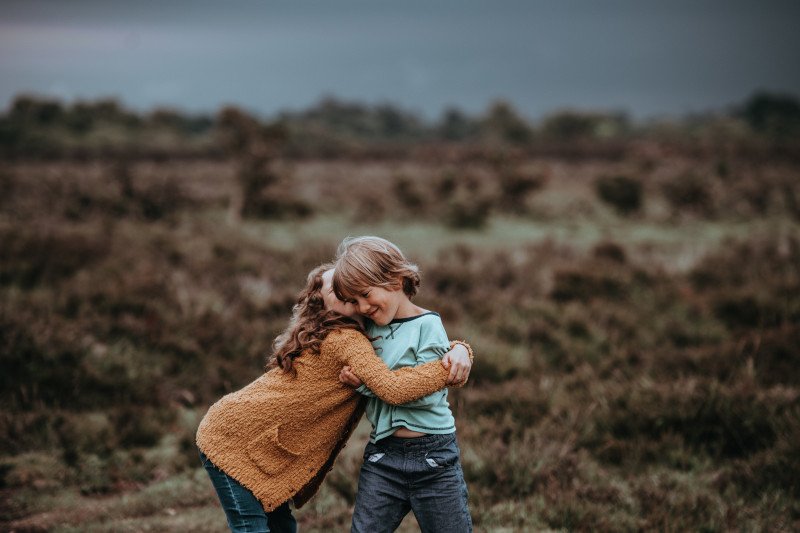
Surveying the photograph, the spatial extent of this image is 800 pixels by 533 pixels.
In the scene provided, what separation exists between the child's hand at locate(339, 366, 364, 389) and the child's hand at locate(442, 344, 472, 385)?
36 cm

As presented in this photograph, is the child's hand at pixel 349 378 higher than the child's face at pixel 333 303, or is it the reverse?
the child's face at pixel 333 303

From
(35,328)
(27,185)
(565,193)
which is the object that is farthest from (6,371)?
(565,193)

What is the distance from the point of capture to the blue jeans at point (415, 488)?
2623mm

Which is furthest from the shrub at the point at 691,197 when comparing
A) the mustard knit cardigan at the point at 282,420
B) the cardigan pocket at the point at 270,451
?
the cardigan pocket at the point at 270,451

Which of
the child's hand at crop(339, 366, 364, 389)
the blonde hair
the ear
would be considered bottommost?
the child's hand at crop(339, 366, 364, 389)

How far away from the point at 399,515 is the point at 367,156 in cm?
3701

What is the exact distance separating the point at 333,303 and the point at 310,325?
0.14 meters

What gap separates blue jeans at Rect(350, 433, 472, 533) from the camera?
2623mm

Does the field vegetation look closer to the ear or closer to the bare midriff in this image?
the bare midriff

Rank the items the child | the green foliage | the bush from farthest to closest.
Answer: the green foliage → the bush → the child

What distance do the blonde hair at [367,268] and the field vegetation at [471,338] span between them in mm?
2205

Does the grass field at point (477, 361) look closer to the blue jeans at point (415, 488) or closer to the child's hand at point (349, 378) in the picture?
the blue jeans at point (415, 488)

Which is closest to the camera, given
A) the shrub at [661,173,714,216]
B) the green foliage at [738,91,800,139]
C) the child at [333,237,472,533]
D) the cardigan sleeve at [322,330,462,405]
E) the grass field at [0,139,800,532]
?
the cardigan sleeve at [322,330,462,405]

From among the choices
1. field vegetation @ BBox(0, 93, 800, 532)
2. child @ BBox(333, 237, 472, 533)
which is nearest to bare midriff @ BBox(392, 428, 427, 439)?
child @ BBox(333, 237, 472, 533)
